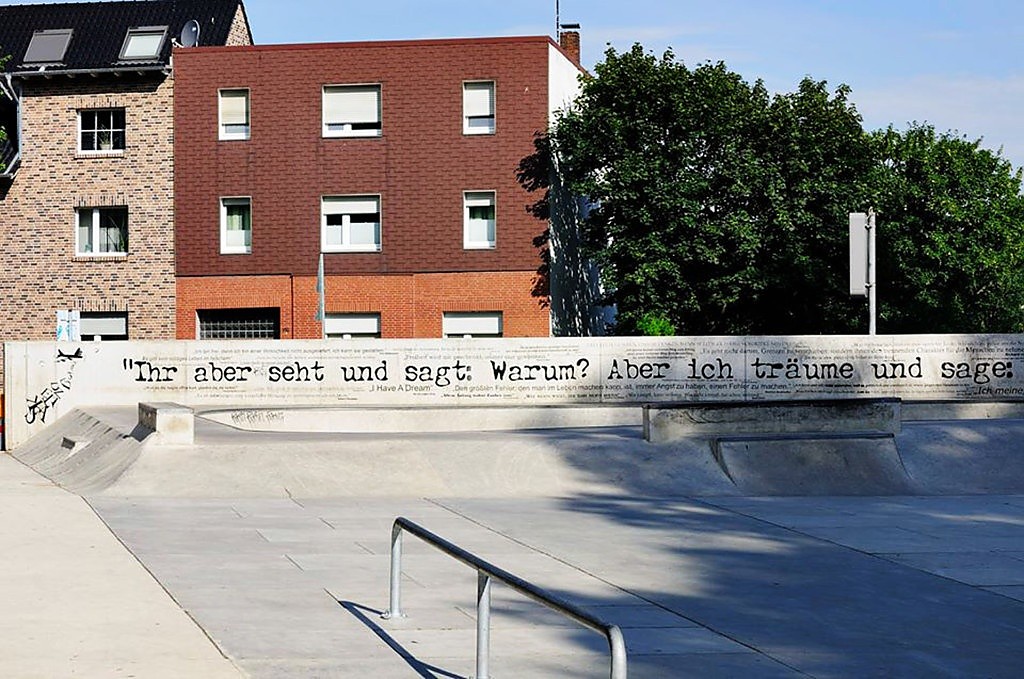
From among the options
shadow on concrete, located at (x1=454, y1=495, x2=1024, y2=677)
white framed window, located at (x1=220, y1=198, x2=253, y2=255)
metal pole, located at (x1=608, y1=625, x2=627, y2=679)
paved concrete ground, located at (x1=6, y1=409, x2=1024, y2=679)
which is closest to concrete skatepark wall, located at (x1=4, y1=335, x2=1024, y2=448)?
paved concrete ground, located at (x1=6, y1=409, x2=1024, y2=679)

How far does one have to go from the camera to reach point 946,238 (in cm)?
4100

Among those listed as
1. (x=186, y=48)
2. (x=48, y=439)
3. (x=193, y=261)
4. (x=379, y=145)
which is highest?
(x=186, y=48)

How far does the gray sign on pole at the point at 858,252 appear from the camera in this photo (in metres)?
27.0

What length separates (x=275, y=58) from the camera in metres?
42.2

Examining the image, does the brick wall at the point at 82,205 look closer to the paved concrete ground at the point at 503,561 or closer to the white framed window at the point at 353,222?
the white framed window at the point at 353,222

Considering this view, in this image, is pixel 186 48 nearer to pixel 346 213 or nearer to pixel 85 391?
pixel 346 213

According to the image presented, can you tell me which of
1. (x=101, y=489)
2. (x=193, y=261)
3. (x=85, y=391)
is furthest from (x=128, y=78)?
(x=101, y=489)

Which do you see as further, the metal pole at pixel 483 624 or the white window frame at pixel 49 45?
the white window frame at pixel 49 45

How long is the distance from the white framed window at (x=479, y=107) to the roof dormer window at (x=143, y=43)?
30.4 feet

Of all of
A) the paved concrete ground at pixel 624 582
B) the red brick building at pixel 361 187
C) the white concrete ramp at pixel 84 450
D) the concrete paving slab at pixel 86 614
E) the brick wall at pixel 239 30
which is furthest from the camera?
the brick wall at pixel 239 30

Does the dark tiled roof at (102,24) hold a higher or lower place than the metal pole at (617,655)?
higher

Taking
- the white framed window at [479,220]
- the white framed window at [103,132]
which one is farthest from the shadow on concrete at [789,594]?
the white framed window at [103,132]

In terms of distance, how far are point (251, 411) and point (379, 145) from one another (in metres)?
18.3

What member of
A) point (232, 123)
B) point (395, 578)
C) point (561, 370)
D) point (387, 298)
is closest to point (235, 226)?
point (232, 123)
